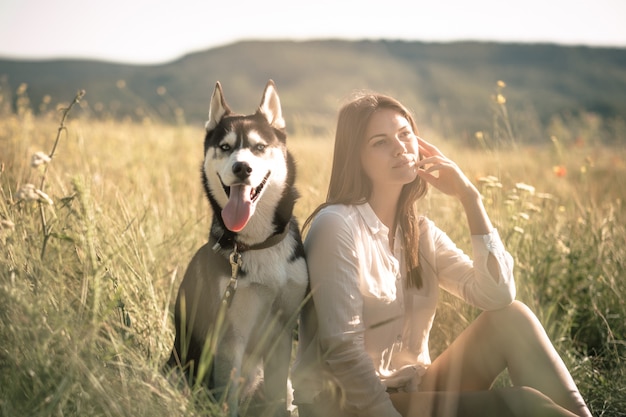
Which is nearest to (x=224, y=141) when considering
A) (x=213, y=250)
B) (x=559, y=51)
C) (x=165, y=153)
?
(x=213, y=250)

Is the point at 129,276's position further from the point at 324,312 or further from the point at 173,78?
the point at 173,78

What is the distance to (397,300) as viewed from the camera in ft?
9.36

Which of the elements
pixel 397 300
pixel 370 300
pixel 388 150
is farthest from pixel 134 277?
pixel 388 150

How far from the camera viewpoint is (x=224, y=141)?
2.96 meters

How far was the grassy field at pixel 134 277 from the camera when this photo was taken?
2041 millimetres

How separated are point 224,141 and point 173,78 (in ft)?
180

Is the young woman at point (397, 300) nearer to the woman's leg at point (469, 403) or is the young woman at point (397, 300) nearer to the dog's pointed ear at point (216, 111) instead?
the woman's leg at point (469, 403)

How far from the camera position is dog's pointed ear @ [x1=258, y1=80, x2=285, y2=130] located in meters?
3.15

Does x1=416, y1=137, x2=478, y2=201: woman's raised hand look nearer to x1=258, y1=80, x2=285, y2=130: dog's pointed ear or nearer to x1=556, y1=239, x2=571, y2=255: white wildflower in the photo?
x1=258, y1=80, x2=285, y2=130: dog's pointed ear

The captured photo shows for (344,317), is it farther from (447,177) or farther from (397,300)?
(447,177)

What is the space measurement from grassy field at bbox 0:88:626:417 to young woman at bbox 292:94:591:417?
60 cm

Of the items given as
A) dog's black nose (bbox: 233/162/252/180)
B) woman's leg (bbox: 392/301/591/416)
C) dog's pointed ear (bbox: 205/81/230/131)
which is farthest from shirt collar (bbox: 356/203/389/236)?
dog's pointed ear (bbox: 205/81/230/131)

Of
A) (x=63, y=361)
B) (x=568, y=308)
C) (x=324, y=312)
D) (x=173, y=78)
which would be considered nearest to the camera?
(x=63, y=361)

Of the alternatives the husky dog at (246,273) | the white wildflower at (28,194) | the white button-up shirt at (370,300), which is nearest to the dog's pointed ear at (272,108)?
the husky dog at (246,273)
